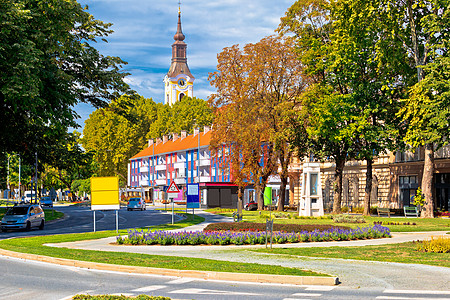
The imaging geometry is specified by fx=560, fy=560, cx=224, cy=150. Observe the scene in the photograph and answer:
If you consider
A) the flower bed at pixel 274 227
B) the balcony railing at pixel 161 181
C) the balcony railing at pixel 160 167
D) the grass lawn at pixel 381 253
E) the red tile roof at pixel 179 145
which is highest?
the red tile roof at pixel 179 145

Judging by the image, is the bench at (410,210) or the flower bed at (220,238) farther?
the bench at (410,210)

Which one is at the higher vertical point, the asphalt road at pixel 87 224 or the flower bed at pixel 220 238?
the flower bed at pixel 220 238

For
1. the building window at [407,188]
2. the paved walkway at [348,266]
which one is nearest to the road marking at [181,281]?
the paved walkway at [348,266]

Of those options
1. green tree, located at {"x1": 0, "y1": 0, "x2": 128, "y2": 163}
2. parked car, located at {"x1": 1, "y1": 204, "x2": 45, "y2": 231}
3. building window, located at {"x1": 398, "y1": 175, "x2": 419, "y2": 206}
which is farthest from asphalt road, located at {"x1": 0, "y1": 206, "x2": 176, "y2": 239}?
building window, located at {"x1": 398, "y1": 175, "x2": 419, "y2": 206}

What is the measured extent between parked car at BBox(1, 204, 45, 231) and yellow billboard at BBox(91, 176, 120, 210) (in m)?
9.89

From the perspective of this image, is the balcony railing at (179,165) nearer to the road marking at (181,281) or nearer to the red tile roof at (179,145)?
the red tile roof at (179,145)

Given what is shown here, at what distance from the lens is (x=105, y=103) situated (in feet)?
122

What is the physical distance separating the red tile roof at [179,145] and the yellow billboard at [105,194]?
67.0 meters

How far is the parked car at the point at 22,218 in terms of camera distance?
35438 millimetres

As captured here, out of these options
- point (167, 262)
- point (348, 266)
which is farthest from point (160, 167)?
point (348, 266)

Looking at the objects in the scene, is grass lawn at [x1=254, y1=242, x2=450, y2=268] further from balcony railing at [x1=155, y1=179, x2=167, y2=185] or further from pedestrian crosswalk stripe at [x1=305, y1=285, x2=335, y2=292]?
balcony railing at [x1=155, y1=179, x2=167, y2=185]

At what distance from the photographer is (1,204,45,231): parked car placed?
116ft

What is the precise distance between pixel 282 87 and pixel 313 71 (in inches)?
260

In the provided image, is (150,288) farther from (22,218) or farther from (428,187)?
(428,187)
